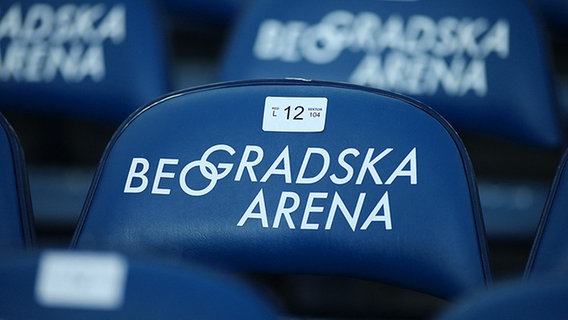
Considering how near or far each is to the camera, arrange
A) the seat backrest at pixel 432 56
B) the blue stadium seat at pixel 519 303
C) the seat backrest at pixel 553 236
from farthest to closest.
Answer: the seat backrest at pixel 432 56
the seat backrest at pixel 553 236
the blue stadium seat at pixel 519 303

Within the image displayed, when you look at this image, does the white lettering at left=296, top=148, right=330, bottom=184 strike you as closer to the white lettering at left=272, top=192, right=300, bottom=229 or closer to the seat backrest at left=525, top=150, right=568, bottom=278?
the white lettering at left=272, top=192, right=300, bottom=229

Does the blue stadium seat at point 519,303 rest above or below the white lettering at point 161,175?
below

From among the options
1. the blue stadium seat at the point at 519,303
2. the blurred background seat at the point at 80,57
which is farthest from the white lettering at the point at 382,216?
the blurred background seat at the point at 80,57

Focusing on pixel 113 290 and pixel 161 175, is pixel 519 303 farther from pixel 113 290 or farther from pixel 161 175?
pixel 161 175

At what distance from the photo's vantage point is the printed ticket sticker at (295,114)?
634 mm

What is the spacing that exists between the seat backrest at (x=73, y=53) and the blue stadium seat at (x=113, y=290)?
516 millimetres

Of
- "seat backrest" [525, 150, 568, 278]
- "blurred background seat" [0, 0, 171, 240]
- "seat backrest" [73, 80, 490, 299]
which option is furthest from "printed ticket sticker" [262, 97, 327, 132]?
"blurred background seat" [0, 0, 171, 240]

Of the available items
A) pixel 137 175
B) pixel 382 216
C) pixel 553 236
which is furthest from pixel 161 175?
pixel 553 236

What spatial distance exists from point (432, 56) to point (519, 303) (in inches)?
20.1

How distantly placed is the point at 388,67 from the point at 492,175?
1.02 ft

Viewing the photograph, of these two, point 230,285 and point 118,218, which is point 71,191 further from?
point 230,285

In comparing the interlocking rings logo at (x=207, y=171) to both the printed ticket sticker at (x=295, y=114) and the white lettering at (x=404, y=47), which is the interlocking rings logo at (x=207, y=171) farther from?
the white lettering at (x=404, y=47)

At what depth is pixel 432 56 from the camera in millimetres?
875

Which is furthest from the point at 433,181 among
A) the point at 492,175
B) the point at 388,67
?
the point at 492,175
